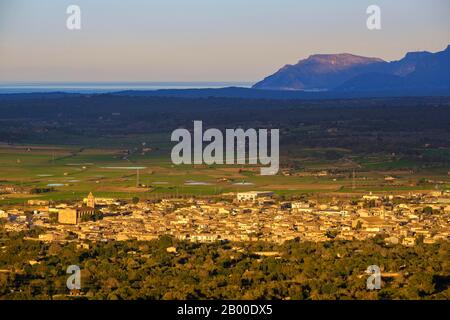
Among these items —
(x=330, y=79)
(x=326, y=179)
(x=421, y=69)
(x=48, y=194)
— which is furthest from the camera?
(x=330, y=79)

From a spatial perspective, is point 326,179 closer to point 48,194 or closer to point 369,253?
point 48,194

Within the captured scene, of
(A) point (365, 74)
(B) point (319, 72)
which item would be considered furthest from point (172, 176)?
(B) point (319, 72)

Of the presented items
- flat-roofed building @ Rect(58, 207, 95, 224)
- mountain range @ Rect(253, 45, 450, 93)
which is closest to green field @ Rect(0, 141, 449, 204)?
flat-roofed building @ Rect(58, 207, 95, 224)

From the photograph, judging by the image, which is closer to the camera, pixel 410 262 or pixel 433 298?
pixel 433 298

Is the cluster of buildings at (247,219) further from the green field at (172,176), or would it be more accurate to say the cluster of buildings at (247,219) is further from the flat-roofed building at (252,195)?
the green field at (172,176)

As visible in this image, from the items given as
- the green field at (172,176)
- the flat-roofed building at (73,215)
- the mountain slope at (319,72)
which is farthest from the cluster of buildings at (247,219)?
the mountain slope at (319,72)

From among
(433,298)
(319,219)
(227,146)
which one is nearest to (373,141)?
(227,146)
